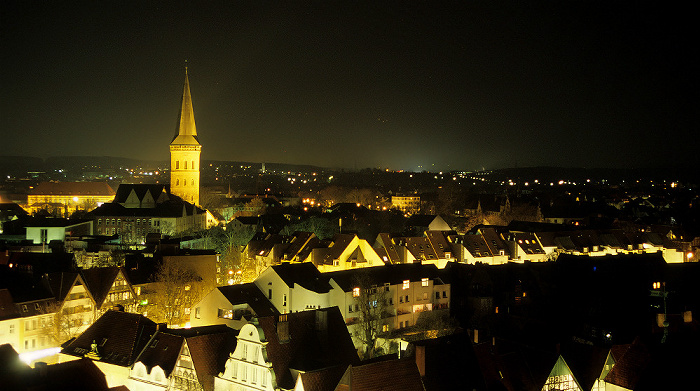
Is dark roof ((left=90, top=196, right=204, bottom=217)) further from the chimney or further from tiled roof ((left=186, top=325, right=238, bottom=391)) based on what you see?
the chimney

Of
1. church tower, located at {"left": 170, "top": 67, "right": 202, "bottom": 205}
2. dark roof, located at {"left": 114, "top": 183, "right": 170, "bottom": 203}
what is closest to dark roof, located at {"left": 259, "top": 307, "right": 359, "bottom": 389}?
dark roof, located at {"left": 114, "top": 183, "right": 170, "bottom": 203}

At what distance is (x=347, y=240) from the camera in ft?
157

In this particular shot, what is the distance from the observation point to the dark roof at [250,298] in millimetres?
33625

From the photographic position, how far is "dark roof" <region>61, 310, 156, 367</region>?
27266 mm

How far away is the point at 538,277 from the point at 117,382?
1216 inches

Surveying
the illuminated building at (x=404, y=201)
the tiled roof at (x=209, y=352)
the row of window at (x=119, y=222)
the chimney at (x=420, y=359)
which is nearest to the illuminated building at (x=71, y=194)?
the row of window at (x=119, y=222)

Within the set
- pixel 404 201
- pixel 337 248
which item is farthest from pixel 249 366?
pixel 404 201

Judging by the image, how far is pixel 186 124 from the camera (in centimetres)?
8925

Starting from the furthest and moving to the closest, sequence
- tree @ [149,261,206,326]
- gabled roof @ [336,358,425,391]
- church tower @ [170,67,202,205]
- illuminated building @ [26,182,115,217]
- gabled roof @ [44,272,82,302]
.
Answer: illuminated building @ [26,182,115,217], church tower @ [170,67,202,205], tree @ [149,261,206,326], gabled roof @ [44,272,82,302], gabled roof @ [336,358,425,391]

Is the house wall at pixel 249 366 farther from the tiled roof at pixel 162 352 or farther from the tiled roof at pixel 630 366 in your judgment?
the tiled roof at pixel 630 366

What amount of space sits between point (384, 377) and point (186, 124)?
73.4 meters

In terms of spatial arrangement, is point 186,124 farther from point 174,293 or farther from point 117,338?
point 117,338

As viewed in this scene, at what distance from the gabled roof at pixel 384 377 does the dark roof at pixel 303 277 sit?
14.0m

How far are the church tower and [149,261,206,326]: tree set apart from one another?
151 ft
